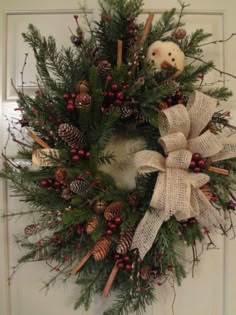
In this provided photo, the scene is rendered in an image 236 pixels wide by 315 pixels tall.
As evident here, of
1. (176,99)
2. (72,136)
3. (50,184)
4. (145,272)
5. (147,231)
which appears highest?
(176,99)

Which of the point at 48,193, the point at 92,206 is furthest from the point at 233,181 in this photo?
the point at 48,193

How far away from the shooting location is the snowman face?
76 centimetres

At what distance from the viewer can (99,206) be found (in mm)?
749

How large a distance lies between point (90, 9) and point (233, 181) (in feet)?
2.20

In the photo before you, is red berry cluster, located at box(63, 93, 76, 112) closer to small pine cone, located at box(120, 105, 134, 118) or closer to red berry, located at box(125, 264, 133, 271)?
small pine cone, located at box(120, 105, 134, 118)

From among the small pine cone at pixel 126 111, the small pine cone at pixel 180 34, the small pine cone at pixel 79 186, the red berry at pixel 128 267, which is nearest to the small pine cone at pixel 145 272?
the red berry at pixel 128 267

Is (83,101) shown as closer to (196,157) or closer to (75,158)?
(75,158)

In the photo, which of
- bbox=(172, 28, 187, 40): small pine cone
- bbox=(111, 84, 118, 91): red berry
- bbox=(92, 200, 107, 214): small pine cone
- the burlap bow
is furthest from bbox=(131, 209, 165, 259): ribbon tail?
bbox=(172, 28, 187, 40): small pine cone

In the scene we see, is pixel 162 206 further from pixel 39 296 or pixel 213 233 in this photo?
pixel 39 296

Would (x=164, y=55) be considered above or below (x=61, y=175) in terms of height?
above

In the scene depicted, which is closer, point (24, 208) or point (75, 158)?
point (75, 158)

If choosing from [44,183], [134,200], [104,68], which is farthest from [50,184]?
[104,68]

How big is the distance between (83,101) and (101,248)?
37 centimetres

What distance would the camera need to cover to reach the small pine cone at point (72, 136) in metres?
0.71
